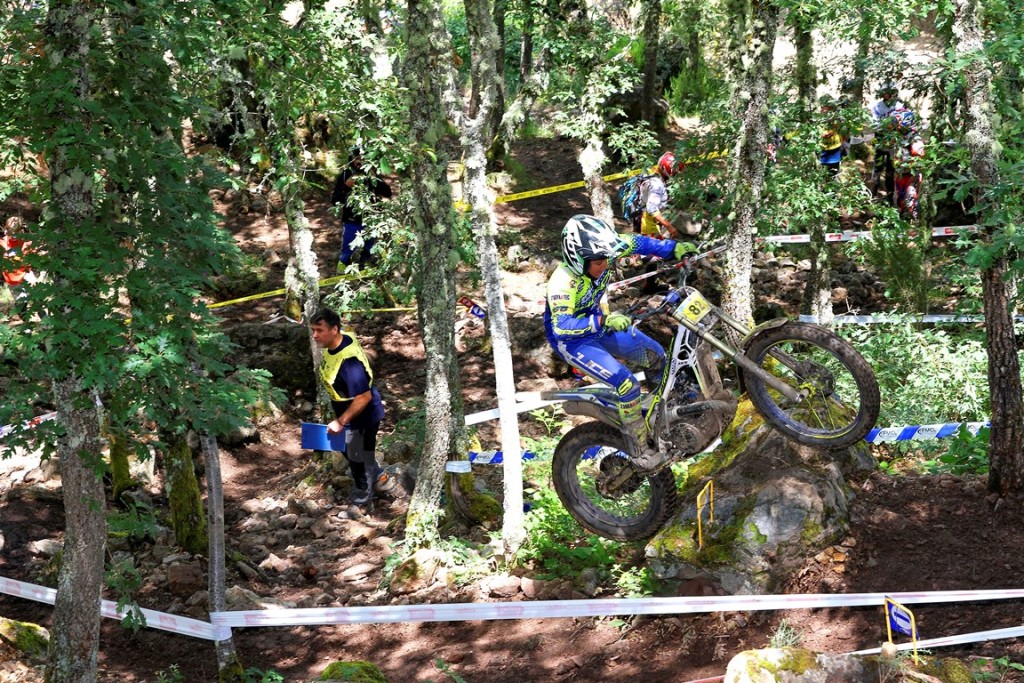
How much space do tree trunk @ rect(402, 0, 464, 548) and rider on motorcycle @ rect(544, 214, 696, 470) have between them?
4.91 feet

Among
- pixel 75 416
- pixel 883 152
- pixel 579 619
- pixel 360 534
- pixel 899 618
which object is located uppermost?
pixel 883 152

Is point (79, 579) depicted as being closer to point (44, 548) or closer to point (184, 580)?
point (184, 580)

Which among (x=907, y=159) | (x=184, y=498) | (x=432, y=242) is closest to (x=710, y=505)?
(x=432, y=242)

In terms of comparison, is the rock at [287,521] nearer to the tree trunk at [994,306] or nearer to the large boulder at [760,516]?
the large boulder at [760,516]

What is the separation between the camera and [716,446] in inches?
285

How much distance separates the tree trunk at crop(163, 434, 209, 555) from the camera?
8094 millimetres

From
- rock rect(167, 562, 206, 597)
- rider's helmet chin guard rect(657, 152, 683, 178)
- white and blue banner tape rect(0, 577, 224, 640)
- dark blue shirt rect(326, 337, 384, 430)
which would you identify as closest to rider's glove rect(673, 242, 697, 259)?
dark blue shirt rect(326, 337, 384, 430)

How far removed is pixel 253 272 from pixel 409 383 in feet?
13.1

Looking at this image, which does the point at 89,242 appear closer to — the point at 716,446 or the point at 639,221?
the point at 716,446

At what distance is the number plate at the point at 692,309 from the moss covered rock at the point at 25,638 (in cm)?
509

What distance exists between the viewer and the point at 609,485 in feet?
22.1

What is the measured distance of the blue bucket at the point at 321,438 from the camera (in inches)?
335

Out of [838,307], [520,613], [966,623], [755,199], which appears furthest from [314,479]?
[838,307]

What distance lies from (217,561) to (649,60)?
14.1 meters
